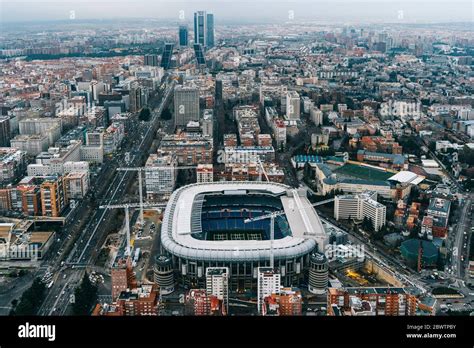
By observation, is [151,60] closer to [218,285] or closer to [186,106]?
[186,106]

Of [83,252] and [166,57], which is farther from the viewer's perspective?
[166,57]

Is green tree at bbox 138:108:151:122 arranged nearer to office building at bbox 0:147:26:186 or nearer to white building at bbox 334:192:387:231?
office building at bbox 0:147:26:186

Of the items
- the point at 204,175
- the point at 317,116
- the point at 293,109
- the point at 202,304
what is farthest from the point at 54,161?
the point at 317,116

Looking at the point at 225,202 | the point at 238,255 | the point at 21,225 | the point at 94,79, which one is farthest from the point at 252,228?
the point at 94,79

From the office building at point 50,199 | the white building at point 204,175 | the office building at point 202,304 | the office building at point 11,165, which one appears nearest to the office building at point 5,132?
the office building at point 11,165

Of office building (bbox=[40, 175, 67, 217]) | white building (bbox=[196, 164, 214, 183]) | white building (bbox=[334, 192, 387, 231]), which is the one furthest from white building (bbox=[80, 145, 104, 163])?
white building (bbox=[334, 192, 387, 231])
